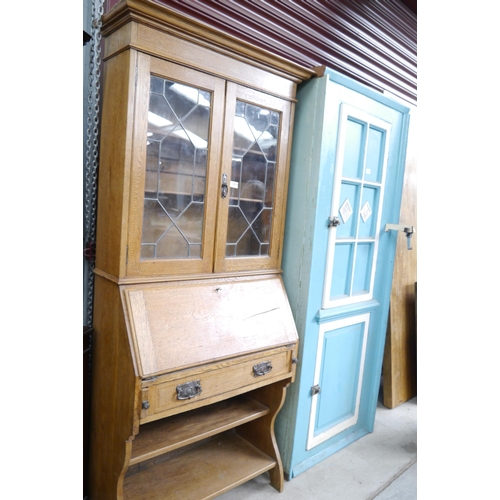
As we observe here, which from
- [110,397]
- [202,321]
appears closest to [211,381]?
[202,321]

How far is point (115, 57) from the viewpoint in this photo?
167 centimetres

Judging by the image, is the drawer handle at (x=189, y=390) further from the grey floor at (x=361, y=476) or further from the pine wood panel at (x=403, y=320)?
the pine wood panel at (x=403, y=320)

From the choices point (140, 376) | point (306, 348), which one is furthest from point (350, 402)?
point (140, 376)

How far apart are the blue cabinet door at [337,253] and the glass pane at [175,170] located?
624 millimetres

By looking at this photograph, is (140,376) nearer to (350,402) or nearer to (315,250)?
(315,250)

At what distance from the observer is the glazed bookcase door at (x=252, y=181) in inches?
75.4

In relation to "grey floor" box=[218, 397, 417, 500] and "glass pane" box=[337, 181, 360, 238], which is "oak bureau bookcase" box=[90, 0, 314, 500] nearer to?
"grey floor" box=[218, 397, 417, 500]

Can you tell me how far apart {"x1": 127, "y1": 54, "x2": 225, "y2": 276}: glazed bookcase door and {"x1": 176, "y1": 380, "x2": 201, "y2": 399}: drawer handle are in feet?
1.60

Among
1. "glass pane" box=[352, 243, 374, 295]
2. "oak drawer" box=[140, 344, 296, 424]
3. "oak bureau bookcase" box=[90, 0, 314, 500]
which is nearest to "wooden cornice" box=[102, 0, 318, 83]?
"oak bureau bookcase" box=[90, 0, 314, 500]

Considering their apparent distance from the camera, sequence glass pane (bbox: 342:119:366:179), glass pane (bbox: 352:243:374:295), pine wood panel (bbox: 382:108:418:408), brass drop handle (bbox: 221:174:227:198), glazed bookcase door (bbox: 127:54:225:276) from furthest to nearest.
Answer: pine wood panel (bbox: 382:108:418:408) < glass pane (bbox: 352:243:374:295) < glass pane (bbox: 342:119:366:179) < brass drop handle (bbox: 221:174:227:198) < glazed bookcase door (bbox: 127:54:225:276)

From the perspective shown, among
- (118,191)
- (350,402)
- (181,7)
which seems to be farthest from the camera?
(350,402)

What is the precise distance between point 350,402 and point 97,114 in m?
2.32

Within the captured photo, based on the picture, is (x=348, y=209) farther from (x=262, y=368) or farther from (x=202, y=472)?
(x=202, y=472)

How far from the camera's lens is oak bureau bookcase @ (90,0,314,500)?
5.31ft
